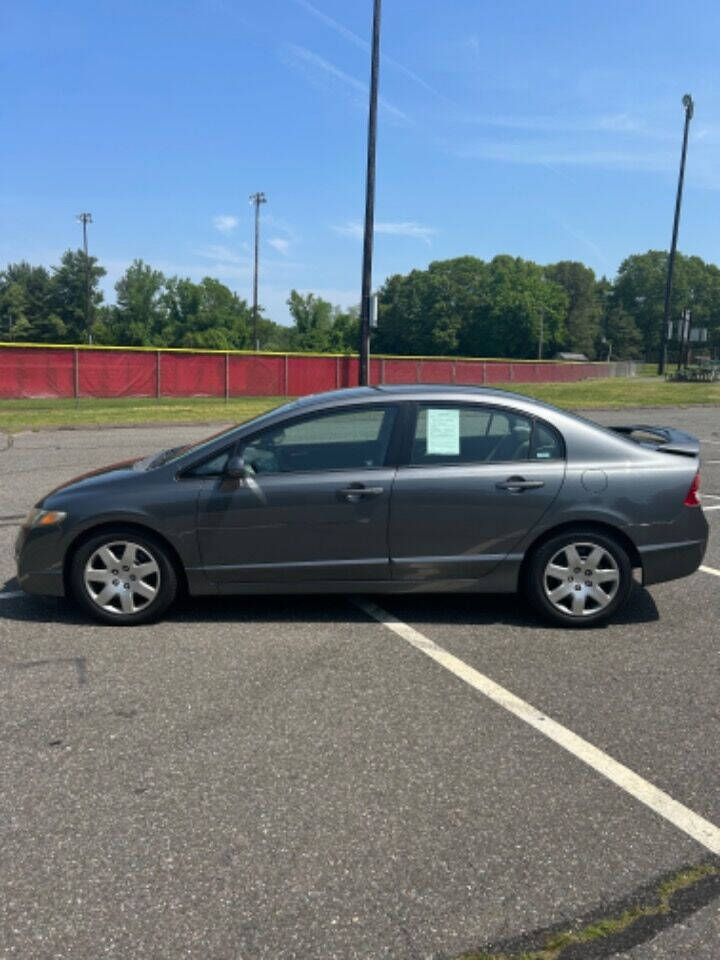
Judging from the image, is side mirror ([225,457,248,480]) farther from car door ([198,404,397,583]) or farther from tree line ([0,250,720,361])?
tree line ([0,250,720,361])

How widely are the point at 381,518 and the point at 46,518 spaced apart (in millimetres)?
2006

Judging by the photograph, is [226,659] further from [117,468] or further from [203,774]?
[117,468]

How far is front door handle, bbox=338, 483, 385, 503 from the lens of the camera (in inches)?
188

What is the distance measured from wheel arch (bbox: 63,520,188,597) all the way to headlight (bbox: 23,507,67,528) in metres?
0.15

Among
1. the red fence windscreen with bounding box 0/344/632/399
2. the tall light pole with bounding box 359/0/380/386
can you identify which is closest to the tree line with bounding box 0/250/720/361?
the red fence windscreen with bounding box 0/344/632/399

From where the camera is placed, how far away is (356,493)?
477 cm

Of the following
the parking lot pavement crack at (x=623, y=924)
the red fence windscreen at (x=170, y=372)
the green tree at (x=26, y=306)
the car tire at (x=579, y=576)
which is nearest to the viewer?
the parking lot pavement crack at (x=623, y=924)

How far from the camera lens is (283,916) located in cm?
239

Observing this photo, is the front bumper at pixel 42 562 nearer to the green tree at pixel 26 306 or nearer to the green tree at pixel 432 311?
the green tree at pixel 26 306

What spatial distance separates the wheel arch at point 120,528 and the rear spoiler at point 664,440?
3022 millimetres

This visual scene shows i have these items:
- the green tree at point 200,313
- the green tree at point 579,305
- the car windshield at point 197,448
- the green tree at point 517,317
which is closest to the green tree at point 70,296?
the green tree at point 200,313

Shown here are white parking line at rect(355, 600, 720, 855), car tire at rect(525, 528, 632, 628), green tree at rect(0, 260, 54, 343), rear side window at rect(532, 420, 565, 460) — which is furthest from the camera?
green tree at rect(0, 260, 54, 343)

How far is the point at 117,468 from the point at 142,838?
2.93 metres

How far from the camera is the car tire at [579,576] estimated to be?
192 inches
